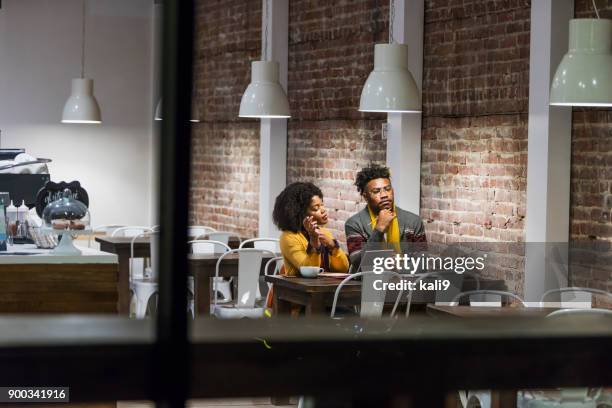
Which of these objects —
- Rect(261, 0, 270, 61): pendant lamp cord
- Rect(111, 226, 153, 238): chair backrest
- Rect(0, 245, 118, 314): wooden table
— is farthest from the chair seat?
Rect(261, 0, 270, 61): pendant lamp cord

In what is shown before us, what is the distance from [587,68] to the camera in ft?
14.1

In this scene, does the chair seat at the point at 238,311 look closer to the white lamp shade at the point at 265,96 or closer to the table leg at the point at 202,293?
the table leg at the point at 202,293

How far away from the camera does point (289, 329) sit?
0.48m

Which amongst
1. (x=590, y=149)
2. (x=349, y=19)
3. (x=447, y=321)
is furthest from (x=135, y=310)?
(x=447, y=321)

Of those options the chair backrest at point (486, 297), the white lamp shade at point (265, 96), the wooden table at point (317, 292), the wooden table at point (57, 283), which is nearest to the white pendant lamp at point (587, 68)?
the chair backrest at point (486, 297)

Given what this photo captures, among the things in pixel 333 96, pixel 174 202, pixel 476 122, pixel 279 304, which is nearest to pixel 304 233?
pixel 279 304

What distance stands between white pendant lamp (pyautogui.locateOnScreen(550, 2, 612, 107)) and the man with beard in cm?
188

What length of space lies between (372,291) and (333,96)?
3.23 m

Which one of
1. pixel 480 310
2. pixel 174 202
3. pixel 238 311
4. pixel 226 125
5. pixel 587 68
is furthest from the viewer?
pixel 226 125

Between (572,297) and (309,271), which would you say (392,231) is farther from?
(572,297)

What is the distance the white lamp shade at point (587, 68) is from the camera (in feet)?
14.0

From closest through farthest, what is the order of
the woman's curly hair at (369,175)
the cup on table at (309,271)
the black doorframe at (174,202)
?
the black doorframe at (174,202) < the cup on table at (309,271) < the woman's curly hair at (369,175)

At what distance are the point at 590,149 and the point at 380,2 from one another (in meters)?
2.52

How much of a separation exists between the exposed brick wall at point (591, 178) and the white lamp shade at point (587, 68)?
1.40m
